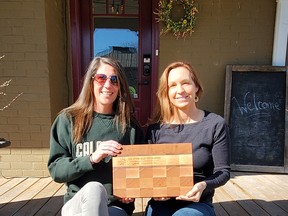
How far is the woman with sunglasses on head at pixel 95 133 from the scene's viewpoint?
1.36m

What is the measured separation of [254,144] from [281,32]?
133 cm

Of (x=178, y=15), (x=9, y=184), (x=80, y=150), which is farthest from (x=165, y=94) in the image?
(x=9, y=184)

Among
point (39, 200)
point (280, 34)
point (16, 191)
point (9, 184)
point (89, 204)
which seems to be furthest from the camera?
point (280, 34)

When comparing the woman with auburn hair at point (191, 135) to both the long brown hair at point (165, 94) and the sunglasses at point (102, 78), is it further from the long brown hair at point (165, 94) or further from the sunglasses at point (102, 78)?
the sunglasses at point (102, 78)

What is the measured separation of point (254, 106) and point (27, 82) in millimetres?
2564

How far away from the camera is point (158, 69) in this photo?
3324 mm

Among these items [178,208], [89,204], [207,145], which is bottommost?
[178,208]

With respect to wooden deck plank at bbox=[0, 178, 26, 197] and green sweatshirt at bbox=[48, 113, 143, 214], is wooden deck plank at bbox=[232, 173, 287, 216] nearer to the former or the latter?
green sweatshirt at bbox=[48, 113, 143, 214]

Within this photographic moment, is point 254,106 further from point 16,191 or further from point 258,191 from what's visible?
point 16,191

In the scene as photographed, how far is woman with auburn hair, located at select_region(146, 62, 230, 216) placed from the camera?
1.40 metres

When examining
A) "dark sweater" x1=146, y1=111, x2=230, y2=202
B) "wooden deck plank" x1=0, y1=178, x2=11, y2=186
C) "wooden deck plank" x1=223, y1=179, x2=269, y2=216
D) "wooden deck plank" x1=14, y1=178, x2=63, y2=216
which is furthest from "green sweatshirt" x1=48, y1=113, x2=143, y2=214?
"wooden deck plank" x1=0, y1=178, x2=11, y2=186

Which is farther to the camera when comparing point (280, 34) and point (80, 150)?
point (280, 34)

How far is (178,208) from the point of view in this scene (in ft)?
4.68

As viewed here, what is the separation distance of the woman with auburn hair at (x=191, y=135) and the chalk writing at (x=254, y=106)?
1.86 metres
